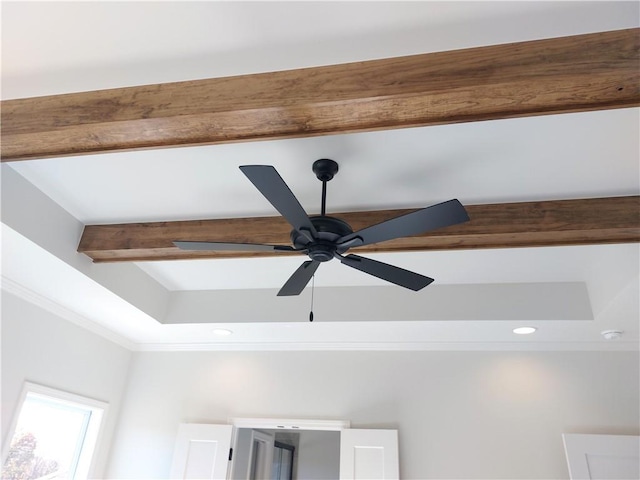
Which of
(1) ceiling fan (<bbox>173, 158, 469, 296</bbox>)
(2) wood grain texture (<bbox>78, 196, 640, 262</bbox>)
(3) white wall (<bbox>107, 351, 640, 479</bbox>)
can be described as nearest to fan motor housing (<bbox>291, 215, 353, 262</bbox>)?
(1) ceiling fan (<bbox>173, 158, 469, 296</bbox>)

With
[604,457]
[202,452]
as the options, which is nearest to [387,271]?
[604,457]

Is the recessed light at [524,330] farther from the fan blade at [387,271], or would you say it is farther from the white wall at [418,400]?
the fan blade at [387,271]

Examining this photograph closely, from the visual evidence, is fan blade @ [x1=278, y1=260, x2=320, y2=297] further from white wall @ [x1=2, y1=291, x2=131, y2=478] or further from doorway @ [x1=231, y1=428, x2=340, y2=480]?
doorway @ [x1=231, y1=428, x2=340, y2=480]

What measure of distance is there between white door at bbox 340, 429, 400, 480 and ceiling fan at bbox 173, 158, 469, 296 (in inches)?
63.6

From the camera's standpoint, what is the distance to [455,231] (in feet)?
7.54

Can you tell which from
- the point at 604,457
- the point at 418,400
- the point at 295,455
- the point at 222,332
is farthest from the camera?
the point at 295,455

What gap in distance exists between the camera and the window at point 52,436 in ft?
9.66

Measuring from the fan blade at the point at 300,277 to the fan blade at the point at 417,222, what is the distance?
257mm

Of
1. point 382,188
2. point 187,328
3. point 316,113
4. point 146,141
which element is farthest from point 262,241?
point 187,328

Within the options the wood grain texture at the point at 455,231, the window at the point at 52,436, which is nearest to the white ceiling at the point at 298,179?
the wood grain texture at the point at 455,231

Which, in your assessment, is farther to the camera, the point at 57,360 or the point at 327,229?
the point at 57,360

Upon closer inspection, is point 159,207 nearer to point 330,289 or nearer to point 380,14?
point 330,289

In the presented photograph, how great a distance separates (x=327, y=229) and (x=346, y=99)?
0.57 meters

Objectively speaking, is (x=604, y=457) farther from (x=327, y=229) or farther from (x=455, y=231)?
(x=327, y=229)
